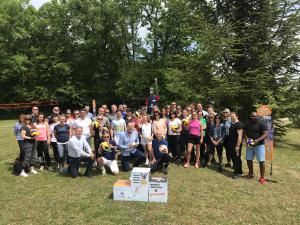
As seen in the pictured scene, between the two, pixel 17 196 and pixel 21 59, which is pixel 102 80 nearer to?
pixel 21 59

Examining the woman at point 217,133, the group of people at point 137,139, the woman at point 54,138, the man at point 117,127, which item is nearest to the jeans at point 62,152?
the group of people at point 137,139

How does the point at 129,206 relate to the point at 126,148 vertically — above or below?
below

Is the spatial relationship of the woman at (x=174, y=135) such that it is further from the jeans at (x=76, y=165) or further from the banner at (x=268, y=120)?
the jeans at (x=76, y=165)

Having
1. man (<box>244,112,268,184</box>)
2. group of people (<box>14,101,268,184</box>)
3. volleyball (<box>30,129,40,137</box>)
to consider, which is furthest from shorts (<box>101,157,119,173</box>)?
man (<box>244,112,268,184</box>)

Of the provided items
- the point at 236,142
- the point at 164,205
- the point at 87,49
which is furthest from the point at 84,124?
the point at 87,49

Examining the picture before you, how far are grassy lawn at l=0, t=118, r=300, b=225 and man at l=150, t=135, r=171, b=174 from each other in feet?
1.19

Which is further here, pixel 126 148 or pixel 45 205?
pixel 126 148

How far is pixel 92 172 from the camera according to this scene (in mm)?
8914

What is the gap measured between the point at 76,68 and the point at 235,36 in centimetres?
2383

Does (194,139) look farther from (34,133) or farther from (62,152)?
(34,133)

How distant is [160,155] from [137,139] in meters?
0.89

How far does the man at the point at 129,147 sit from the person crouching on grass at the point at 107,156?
26cm

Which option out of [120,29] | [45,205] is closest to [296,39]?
[45,205]

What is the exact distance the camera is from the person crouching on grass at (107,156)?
871 cm
